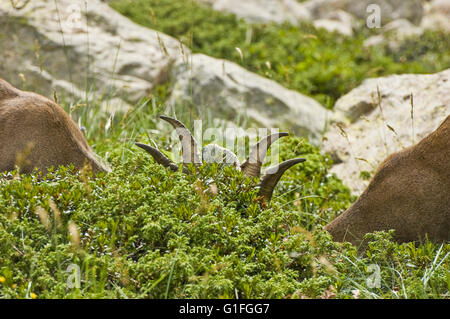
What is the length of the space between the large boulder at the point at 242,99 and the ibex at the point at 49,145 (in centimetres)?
360

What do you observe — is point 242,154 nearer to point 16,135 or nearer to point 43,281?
point 16,135

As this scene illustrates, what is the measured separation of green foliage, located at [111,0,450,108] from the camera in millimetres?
11586

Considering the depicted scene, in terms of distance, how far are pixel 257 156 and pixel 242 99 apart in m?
4.01

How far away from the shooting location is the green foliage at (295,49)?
11.6 m

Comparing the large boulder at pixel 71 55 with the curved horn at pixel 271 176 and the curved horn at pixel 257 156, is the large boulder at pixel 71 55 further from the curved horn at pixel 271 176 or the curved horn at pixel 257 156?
the curved horn at pixel 271 176

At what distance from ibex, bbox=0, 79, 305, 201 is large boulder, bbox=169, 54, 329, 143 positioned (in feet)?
11.8

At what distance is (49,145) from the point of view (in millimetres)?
4867

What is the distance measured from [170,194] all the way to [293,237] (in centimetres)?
91

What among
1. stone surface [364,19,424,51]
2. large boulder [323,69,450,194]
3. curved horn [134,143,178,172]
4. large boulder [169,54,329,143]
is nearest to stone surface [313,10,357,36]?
stone surface [364,19,424,51]

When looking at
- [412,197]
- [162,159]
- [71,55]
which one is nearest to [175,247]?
[162,159]

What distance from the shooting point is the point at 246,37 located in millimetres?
12906

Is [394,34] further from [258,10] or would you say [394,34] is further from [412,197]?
[412,197]

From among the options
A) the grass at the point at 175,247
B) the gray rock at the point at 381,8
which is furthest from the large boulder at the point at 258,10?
the grass at the point at 175,247

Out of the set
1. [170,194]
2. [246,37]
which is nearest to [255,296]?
[170,194]
